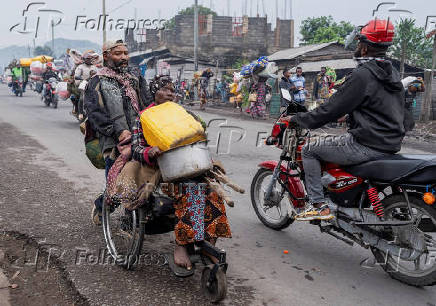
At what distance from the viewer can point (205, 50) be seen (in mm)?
39188

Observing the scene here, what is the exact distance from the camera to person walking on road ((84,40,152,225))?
3771 mm

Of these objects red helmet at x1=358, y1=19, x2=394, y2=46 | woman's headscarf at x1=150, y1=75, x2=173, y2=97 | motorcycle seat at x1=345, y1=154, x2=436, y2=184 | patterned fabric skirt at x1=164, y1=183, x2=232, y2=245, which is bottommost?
patterned fabric skirt at x1=164, y1=183, x2=232, y2=245

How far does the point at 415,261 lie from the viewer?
3.33 metres

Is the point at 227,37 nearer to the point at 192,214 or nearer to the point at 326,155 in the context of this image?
the point at 326,155

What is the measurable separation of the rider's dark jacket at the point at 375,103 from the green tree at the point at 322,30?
1571 inches

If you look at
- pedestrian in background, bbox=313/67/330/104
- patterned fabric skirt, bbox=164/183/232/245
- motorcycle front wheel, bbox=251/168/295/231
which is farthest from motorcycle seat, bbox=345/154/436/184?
pedestrian in background, bbox=313/67/330/104

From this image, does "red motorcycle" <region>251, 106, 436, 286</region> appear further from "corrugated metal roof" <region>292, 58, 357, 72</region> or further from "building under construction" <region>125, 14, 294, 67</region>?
"building under construction" <region>125, 14, 294, 67</region>

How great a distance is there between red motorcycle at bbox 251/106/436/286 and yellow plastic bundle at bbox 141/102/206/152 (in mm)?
1312

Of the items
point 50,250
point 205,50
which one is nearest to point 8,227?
point 50,250

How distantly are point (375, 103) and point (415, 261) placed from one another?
1.25 m

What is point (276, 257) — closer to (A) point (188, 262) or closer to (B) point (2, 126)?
(A) point (188, 262)

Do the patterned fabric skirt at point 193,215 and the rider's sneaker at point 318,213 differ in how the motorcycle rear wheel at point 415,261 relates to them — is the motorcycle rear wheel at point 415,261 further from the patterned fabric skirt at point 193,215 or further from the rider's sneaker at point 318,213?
the patterned fabric skirt at point 193,215

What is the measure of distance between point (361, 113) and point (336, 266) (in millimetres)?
1310

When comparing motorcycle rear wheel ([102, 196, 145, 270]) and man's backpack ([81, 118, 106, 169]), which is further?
man's backpack ([81, 118, 106, 169])
